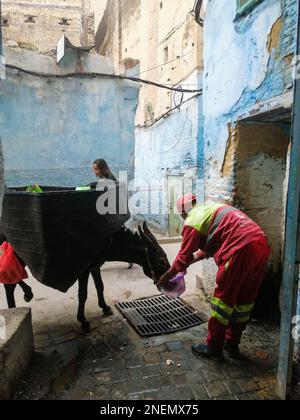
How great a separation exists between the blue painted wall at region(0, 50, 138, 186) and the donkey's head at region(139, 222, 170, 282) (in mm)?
5076

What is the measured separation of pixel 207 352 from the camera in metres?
3.14

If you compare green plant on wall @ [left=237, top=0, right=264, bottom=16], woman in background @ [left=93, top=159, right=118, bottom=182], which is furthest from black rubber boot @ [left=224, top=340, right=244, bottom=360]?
green plant on wall @ [left=237, top=0, right=264, bottom=16]

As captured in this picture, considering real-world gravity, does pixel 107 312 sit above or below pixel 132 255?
below

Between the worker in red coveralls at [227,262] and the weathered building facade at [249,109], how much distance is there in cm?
89

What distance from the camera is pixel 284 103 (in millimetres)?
2875

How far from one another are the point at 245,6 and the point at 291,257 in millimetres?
2704

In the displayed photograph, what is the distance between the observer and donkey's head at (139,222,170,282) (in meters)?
3.73

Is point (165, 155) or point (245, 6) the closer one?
point (245, 6)

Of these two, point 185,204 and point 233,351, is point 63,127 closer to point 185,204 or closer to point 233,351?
point 185,204

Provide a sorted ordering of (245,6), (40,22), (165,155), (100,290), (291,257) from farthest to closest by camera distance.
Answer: (40,22) < (165,155) < (100,290) < (245,6) < (291,257)

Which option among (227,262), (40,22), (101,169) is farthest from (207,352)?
(40,22)

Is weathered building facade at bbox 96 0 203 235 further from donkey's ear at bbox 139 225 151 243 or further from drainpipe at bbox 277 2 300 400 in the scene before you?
drainpipe at bbox 277 2 300 400

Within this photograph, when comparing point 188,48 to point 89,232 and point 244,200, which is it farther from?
point 89,232

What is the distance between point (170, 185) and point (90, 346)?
880 cm
